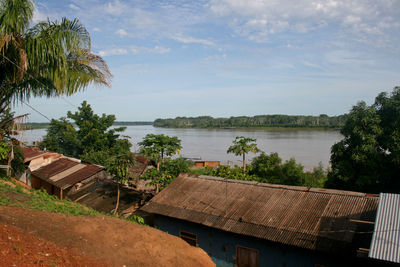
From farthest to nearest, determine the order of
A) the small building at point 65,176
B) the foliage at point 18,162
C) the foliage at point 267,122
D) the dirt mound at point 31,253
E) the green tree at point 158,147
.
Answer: the foliage at point 267,122, the foliage at point 18,162, the green tree at point 158,147, the small building at point 65,176, the dirt mound at point 31,253

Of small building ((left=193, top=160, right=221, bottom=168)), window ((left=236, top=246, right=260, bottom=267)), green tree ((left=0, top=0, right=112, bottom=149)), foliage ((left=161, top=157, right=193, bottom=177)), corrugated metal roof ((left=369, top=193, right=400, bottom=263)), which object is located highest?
green tree ((left=0, top=0, right=112, bottom=149))

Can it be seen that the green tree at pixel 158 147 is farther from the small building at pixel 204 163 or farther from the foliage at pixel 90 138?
the small building at pixel 204 163

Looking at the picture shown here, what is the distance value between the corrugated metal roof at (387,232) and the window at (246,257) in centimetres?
417

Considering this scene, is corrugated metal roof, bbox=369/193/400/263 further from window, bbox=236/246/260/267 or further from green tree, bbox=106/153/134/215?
green tree, bbox=106/153/134/215

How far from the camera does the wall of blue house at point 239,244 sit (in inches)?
326

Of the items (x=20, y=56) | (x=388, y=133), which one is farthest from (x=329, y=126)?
(x=20, y=56)

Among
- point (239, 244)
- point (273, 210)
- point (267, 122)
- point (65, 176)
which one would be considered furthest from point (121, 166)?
point (267, 122)

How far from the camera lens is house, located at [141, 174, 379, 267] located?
26.4 ft

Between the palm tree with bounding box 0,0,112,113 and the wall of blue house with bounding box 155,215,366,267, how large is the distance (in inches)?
250

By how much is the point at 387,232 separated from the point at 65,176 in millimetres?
17510

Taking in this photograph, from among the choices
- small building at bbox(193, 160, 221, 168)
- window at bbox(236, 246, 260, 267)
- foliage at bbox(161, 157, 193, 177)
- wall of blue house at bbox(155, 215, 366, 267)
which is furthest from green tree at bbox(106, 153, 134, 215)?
small building at bbox(193, 160, 221, 168)

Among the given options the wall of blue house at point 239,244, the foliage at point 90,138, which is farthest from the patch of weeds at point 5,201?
the foliage at point 90,138

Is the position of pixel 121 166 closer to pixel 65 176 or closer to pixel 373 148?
pixel 65 176

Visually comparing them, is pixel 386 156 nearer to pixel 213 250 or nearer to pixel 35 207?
pixel 213 250
